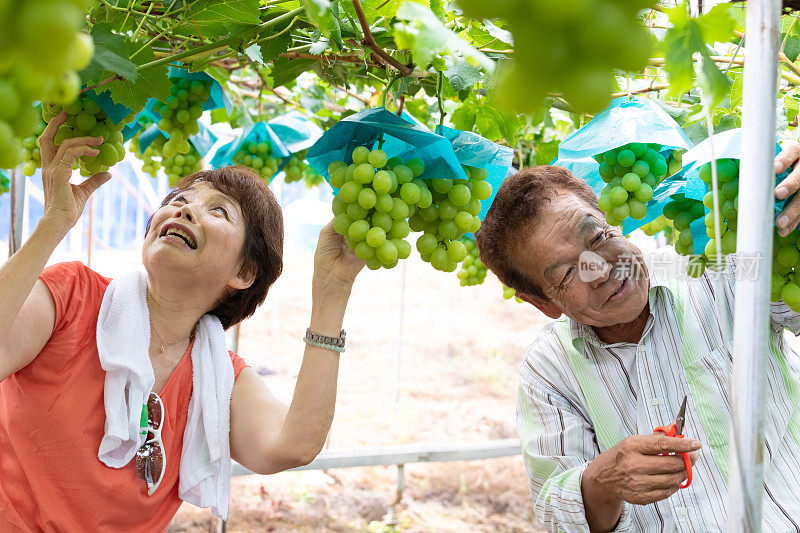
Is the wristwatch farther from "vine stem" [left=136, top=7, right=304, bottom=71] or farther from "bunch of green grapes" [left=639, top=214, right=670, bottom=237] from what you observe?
"bunch of green grapes" [left=639, top=214, right=670, bottom=237]

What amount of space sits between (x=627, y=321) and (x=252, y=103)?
2048mm

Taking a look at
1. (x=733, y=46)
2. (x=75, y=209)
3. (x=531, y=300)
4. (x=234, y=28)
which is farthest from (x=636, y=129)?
(x=75, y=209)

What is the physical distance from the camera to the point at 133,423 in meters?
1.39

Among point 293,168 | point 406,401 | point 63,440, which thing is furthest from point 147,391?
point 406,401

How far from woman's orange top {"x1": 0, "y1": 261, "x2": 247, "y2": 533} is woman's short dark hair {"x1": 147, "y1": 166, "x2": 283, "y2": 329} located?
26 centimetres

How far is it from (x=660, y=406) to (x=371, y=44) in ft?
3.25

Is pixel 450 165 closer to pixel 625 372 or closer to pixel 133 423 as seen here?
pixel 625 372

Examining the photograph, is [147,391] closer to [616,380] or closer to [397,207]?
[397,207]

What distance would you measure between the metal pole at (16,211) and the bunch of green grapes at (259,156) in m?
0.71

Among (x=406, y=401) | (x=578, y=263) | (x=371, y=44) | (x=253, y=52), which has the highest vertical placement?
(x=406, y=401)

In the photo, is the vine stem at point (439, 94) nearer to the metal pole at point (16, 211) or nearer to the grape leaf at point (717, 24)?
the grape leaf at point (717, 24)

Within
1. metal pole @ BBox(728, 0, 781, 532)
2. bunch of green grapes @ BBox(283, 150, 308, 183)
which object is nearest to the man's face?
metal pole @ BBox(728, 0, 781, 532)

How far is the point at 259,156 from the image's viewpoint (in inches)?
85.6

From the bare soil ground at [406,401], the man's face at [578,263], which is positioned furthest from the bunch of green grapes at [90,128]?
the bare soil ground at [406,401]
